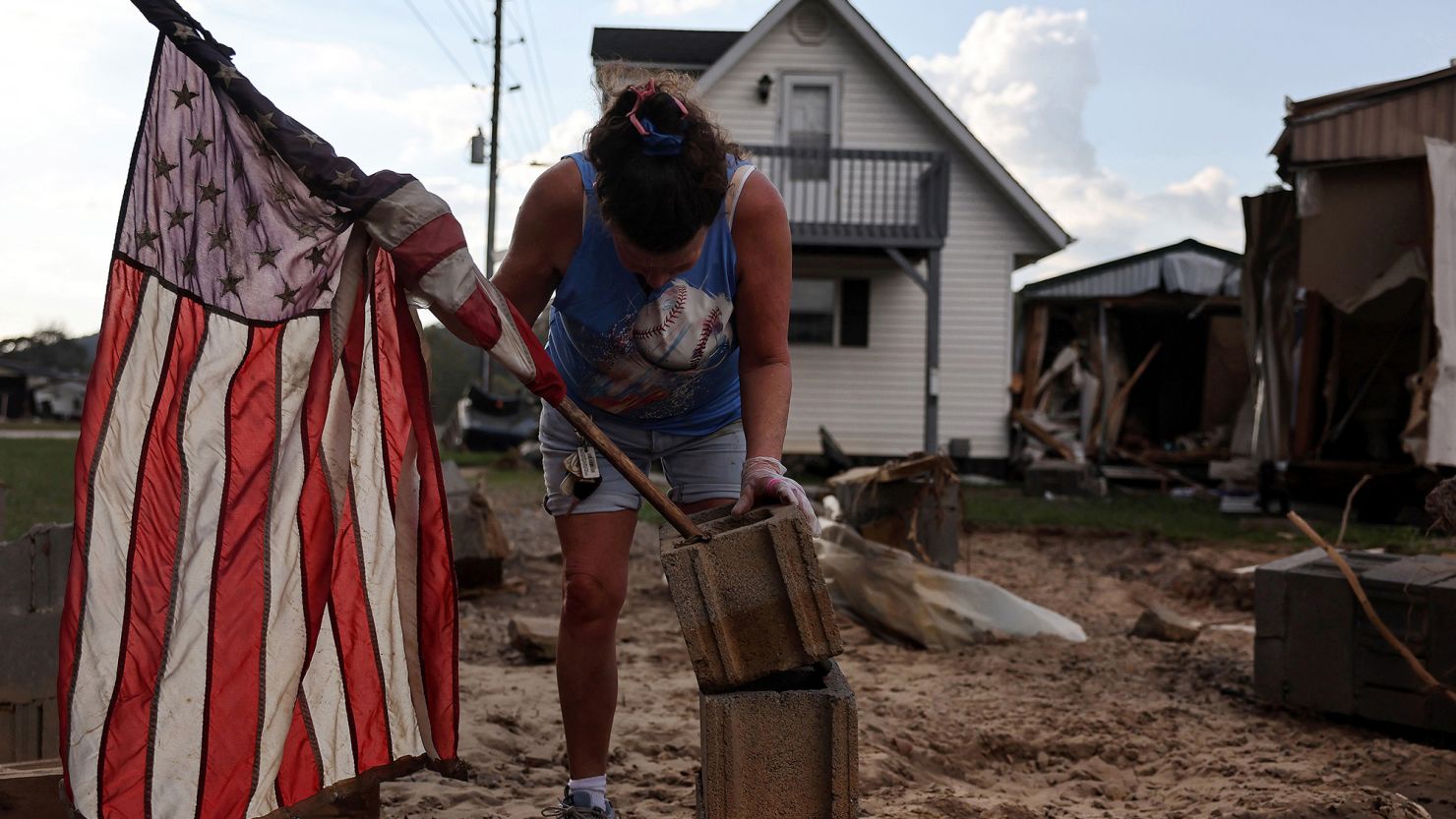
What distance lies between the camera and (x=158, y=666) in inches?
91.5

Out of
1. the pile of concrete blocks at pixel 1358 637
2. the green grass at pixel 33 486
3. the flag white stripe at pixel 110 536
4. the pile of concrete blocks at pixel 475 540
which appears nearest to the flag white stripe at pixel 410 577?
the flag white stripe at pixel 110 536

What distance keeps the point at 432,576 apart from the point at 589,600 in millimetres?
379

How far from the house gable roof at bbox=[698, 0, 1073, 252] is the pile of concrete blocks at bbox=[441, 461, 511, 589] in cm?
1107

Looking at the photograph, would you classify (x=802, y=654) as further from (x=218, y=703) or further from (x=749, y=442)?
(x=218, y=703)

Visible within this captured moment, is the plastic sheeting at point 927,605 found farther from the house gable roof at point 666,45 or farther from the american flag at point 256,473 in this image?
the house gable roof at point 666,45

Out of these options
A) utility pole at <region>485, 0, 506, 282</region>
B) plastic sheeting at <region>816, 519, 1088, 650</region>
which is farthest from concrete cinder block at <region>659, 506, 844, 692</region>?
utility pole at <region>485, 0, 506, 282</region>

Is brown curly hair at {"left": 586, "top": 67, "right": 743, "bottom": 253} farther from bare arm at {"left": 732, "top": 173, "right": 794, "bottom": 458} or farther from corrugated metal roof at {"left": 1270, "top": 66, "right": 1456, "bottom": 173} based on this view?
corrugated metal roof at {"left": 1270, "top": 66, "right": 1456, "bottom": 173}

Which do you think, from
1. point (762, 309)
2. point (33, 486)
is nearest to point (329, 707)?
point (762, 309)

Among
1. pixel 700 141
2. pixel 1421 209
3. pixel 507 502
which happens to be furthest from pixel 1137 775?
pixel 507 502

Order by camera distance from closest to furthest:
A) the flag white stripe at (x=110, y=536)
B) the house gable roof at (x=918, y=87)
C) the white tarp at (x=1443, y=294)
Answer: the flag white stripe at (x=110, y=536) → the white tarp at (x=1443, y=294) → the house gable roof at (x=918, y=87)

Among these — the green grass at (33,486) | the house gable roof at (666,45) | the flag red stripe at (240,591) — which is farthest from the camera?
the house gable roof at (666,45)

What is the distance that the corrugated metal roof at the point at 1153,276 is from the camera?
16375mm

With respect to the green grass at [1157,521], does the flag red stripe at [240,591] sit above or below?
above

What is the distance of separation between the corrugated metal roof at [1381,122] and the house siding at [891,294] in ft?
25.0
